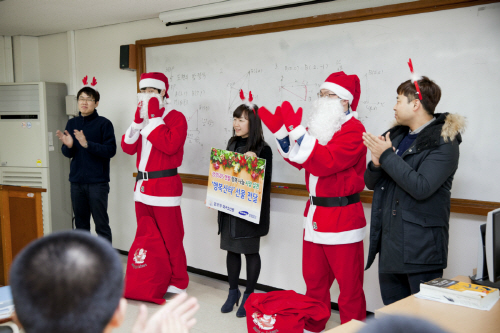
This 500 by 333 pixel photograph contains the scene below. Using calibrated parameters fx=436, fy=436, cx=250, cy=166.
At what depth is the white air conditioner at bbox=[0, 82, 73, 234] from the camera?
4645 mm

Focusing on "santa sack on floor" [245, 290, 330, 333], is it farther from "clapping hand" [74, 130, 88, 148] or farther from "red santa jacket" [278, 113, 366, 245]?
"clapping hand" [74, 130, 88, 148]

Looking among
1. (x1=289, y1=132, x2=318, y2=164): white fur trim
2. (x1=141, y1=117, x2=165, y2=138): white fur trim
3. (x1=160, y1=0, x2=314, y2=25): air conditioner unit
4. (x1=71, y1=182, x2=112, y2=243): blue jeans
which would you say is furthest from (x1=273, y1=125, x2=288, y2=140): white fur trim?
(x1=71, y1=182, x2=112, y2=243): blue jeans

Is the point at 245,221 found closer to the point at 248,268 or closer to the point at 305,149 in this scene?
the point at 248,268

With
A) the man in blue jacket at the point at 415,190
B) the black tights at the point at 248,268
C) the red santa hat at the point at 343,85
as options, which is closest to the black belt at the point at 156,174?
the black tights at the point at 248,268

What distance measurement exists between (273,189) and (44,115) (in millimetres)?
2744

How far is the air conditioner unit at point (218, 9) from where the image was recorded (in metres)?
3.29

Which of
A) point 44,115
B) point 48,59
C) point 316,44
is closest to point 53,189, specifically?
point 44,115

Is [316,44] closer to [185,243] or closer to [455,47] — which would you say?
[455,47]

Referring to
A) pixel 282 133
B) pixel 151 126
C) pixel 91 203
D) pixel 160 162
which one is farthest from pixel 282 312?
pixel 91 203

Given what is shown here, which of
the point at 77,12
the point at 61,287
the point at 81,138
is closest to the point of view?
the point at 61,287

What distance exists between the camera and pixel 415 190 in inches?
77.5

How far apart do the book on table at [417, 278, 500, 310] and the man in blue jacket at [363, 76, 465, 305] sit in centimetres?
29

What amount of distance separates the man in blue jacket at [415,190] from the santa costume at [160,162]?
1.62 metres

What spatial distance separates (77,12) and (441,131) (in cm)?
346
